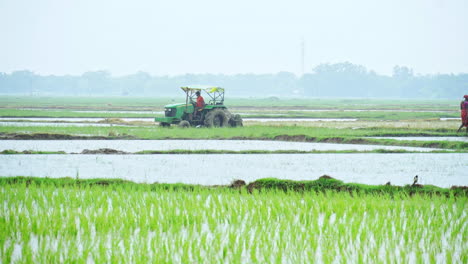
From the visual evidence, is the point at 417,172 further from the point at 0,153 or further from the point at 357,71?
the point at 357,71

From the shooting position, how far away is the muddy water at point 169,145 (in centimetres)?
1692

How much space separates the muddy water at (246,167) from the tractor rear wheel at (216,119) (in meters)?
8.07

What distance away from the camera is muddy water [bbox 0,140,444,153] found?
1692cm

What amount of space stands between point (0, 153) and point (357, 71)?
150997mm

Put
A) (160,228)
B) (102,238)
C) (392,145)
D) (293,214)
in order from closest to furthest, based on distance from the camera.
Answer: (102,238)
(160,228)
(293,214)
(392,145)

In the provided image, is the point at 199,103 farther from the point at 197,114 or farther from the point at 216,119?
the point at 216,119

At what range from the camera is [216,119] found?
24.1m

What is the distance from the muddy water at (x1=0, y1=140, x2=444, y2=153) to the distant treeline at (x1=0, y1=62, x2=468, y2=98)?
138 metres

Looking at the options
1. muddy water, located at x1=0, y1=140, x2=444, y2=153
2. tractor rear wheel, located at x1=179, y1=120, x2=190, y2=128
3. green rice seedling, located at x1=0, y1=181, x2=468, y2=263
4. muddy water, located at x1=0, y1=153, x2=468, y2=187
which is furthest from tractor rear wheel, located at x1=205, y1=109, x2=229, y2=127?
green rice seedling, located at x1=0, y1=181, x2=468, y2=263

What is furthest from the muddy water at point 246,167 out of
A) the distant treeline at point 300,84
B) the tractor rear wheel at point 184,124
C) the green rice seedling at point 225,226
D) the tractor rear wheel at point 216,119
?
the distant treeline at point 300,84

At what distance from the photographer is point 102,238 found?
656 cm

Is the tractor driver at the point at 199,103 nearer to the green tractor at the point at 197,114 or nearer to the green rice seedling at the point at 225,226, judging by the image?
the green tractor at the point at 197,114

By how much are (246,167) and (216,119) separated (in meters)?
11.0

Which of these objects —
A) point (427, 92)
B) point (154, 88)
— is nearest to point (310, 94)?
point (427, 92)
